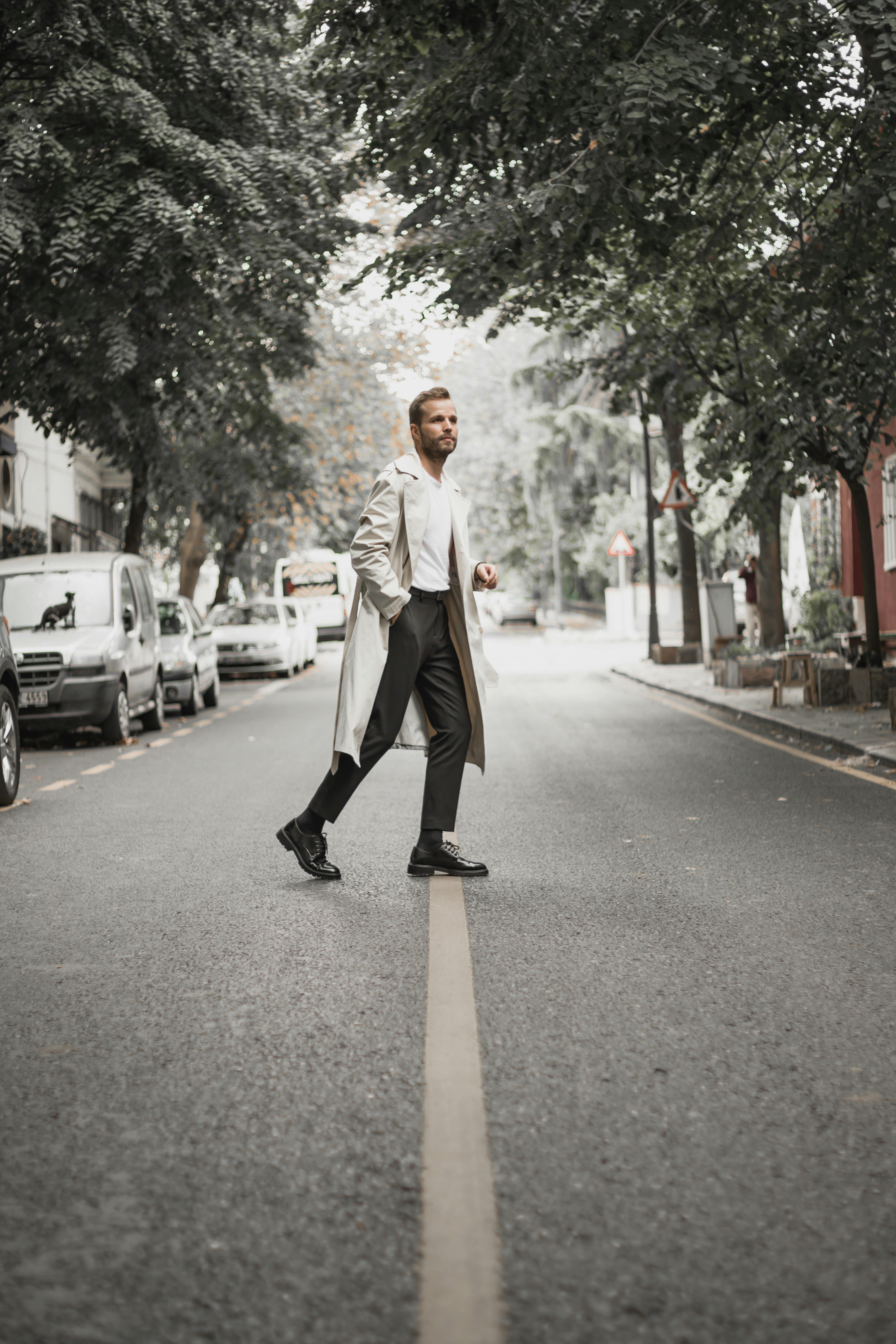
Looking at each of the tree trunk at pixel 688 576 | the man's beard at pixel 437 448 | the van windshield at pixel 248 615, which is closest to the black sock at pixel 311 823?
the man's beard at pixel 437 448

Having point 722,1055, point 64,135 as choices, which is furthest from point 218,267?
point 722,1055

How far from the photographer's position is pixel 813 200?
47.9 feet

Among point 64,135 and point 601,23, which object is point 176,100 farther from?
point 601,23

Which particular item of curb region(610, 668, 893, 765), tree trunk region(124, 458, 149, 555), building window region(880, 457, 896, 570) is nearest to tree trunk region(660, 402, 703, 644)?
building window region(880, 457, 896, 570)

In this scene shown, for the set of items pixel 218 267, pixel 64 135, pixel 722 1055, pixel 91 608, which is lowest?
pixel 722 1055

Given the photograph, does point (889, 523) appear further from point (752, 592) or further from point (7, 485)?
point (7, 485)

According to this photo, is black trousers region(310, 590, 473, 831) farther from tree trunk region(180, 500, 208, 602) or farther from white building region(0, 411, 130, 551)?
tree trunk region(180, 500, 208, 602)

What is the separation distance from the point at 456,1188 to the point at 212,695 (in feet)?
58.9

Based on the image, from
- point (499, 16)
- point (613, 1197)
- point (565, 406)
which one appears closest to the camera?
point (613, 1197)

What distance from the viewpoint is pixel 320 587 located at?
48375 millimetres

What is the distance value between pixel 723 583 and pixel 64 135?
12.6 metres

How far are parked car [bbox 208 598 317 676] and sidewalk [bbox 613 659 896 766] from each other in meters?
8.05

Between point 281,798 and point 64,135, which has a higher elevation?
point 64,135

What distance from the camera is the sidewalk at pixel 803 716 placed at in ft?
40.1
